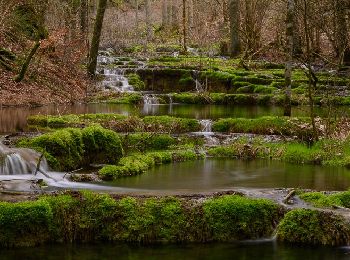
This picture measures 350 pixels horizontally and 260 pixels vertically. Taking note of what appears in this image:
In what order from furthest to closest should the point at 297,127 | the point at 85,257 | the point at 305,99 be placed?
the point at 305,99 < the point at 297,127 < the point at 85,257

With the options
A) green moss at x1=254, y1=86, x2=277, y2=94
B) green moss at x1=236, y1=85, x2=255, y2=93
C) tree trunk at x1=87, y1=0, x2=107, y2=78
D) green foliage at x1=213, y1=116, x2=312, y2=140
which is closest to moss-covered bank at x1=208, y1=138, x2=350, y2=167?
green foliage at x1=213, y1=116, x2=312, y2=140

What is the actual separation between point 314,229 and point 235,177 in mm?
3980

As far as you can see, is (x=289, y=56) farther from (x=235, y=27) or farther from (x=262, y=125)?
(x=235, y=27)

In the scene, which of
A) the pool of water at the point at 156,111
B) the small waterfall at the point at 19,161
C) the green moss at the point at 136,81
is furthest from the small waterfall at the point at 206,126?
the green moss at the point at 136,81

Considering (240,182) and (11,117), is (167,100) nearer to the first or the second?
(11,117)

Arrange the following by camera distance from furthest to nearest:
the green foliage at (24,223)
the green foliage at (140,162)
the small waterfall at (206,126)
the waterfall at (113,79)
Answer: the waterfall at (113,79), the small waterfall at (206,126), the green foliage at (140,162), the green foliage at (24,223)

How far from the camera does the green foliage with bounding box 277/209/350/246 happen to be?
29.0ft

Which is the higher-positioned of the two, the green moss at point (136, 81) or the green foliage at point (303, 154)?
the green moss at point (136, 81)

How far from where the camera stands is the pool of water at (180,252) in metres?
8.36

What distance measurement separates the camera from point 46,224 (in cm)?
884

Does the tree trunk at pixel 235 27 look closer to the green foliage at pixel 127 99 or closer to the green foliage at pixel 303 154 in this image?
the green foliage at pixel 127 99

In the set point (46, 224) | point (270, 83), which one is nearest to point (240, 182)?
point (46, 224)

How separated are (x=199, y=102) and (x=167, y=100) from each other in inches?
62.1

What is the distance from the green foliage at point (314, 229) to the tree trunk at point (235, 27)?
27.4 meters
